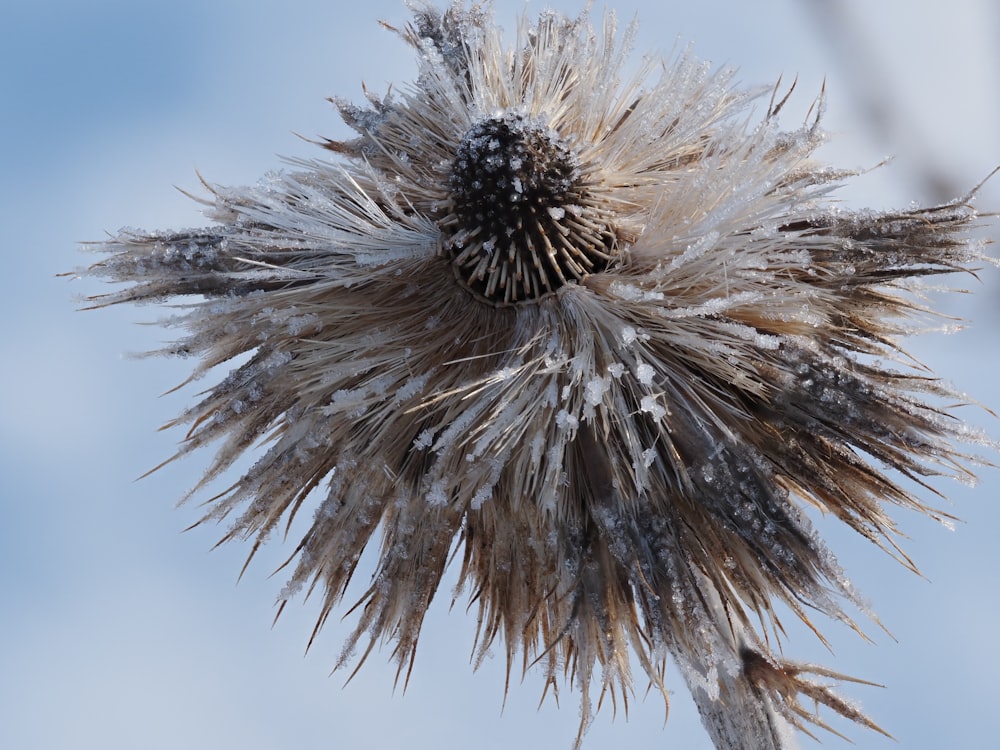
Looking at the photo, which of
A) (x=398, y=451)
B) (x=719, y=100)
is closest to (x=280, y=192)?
(x=398, y=451)

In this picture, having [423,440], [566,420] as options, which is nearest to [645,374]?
[566,420]

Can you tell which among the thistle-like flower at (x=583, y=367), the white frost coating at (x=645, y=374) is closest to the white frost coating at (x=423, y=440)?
the thistle-like flower at (x=583, y=367)

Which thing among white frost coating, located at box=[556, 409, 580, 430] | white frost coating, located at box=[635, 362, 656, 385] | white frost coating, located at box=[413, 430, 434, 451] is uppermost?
white frost coating, located at box=[635, 362, 656, 385]

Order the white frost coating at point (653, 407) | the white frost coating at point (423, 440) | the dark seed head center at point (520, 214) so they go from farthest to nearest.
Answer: the white frost coating at point (423, 440)
the dark seed head center at point (520, 214)
the white frost coating at point (653, 407)

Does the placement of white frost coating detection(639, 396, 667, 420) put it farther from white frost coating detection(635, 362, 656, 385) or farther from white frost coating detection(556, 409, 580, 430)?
white frost coating detection(556, 409, 580, 430)

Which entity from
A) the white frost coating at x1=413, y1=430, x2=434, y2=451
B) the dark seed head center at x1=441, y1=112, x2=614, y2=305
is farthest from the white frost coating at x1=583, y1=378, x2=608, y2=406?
the white frost coating at x1=413, y1=430, x2=434, y2=451

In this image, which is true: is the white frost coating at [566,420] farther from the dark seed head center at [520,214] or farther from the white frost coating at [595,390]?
the dark seed head center at [520,214]

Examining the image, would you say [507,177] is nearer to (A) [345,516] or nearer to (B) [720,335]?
(B) [720,335]

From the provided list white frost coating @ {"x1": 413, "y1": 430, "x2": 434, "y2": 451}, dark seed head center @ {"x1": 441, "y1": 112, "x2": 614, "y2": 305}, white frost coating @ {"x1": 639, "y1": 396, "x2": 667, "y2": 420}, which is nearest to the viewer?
white frost coating @ {"x1": 639, "y1": 396, "x2": 667, "y2": 420}
